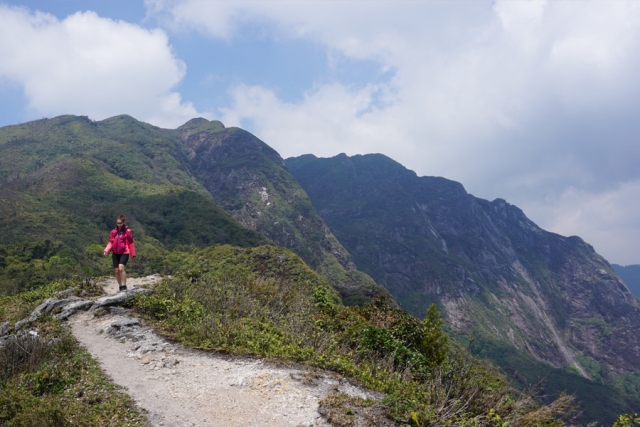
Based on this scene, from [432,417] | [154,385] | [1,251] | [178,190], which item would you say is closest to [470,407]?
[432,417]

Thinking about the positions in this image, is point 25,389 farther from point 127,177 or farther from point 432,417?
point 127,177

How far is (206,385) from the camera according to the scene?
23.5 feet

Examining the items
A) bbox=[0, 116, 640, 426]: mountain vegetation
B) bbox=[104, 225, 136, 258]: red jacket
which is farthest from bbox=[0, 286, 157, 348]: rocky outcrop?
bbox=[104, 225, 136, 258]: red jacket

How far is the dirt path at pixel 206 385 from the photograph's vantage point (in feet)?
19.9

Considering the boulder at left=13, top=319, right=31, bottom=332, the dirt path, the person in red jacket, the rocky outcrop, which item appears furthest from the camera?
the person in red jacket

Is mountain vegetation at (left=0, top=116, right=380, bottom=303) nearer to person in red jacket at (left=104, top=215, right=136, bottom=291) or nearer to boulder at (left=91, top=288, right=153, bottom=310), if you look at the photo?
person in red jacket at (left=104, top=215, right=136, bottom=291)

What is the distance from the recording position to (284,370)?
7.80 m

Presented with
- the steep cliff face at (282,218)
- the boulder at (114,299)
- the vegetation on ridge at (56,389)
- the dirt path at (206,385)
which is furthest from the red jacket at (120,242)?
the steep cliff face at (282,218)

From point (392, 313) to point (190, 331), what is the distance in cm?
692

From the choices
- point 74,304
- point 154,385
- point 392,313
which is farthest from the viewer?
point 392,313

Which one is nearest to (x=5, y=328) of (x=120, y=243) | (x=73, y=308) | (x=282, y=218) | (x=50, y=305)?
(x=50, y=305)

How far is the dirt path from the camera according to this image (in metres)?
6.07

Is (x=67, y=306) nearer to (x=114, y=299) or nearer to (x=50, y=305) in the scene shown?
(x=50, y=305)

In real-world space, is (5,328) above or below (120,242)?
below
